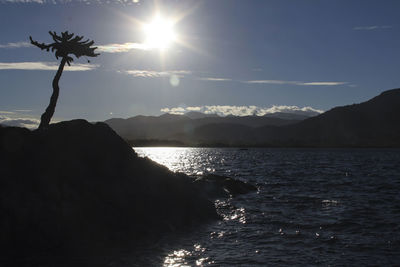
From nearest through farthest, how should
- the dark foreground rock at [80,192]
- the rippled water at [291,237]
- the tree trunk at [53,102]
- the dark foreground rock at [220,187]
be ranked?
the rippled water at [291,237], the dark foreground rock at [80,192], the tree trunk at [53,102], the dark foreground rock at [220,187]

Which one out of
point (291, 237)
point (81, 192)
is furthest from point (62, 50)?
point (291, 237)

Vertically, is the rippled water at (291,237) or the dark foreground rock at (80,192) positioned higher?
the dark foreground rock at (80,192)

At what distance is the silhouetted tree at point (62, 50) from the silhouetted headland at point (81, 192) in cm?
321

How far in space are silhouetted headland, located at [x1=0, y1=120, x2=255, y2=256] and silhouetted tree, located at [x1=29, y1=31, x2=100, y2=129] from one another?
3.21 m

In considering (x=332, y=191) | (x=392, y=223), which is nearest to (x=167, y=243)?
(x=392, y=223)

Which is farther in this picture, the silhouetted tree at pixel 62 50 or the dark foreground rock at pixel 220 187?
the dark foreground rock at pixel 220 187

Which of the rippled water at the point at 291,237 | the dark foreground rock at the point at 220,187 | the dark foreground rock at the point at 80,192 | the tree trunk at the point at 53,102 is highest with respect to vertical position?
the tree trunk at the point at 53,102

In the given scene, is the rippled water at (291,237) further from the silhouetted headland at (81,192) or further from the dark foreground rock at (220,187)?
the dark foreground rock at (220,187)

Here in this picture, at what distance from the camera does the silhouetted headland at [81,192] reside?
1461cm

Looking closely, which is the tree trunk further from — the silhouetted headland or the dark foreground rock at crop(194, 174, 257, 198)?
the dark foreground rock at crop(194, 174, 257, 198)

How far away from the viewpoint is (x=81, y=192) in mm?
16453

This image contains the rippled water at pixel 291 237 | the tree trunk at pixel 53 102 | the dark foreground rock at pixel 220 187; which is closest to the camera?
the rippled water at pixel 291 237

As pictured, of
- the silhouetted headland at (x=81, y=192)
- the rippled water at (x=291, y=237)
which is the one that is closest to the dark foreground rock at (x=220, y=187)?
the rippled water at (x=291, y=237)

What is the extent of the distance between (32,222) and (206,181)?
67.5ft
